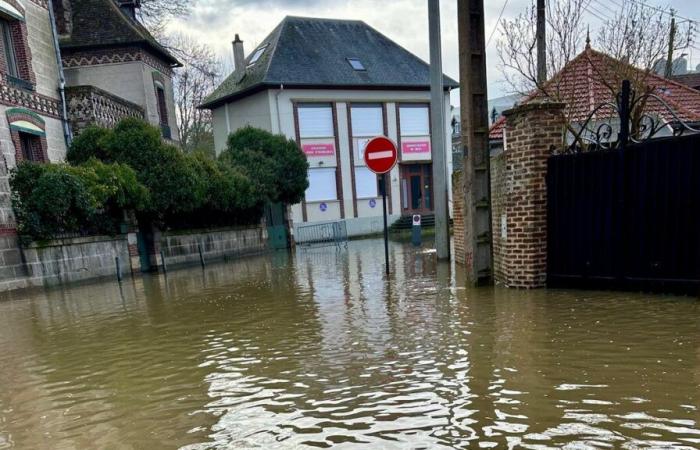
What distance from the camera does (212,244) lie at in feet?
57.9

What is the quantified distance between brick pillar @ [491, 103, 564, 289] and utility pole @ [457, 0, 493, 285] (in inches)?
12.1

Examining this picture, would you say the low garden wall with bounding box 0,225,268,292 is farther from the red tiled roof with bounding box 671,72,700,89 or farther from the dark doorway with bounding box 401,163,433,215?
the red tiled roof with bounding box 671,72,700,89

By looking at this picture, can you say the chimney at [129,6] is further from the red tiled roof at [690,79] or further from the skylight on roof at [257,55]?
the red tiled roof at [690,79]

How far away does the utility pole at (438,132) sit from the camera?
1068 centimetres

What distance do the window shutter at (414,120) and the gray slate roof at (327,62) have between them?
4.48 ft

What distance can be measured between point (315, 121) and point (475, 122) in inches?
795

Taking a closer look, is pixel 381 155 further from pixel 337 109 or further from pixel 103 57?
pixel 337 109

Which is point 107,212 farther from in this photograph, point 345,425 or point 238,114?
point 238,114

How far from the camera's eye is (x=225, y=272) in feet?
44.3

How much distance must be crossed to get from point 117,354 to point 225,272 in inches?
333

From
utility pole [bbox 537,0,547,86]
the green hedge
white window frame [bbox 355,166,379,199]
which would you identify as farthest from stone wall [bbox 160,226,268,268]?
utility pole [bbox 537,0,547,86]

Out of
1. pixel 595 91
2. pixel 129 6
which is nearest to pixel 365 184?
pixel 129 6

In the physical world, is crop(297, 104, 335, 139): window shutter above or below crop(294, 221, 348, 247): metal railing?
above

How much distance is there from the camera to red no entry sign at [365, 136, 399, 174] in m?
9.35
